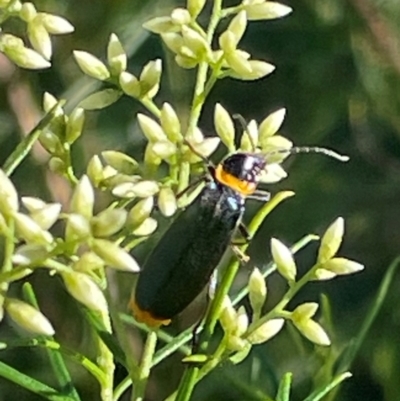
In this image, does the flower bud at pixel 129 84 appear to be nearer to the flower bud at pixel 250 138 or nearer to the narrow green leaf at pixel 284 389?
the flower bud at pixel 250 138

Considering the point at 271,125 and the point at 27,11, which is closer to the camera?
the point at 27,11

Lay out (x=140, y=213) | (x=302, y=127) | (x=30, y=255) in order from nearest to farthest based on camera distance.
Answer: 1. (x=30, y=255)
2. (x=140, y=213)
3. (x=302, y=127)

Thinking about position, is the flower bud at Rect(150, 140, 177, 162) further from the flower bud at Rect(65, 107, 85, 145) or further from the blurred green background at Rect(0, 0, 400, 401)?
the blurred green background at Rect(0, 0, 400, 401)

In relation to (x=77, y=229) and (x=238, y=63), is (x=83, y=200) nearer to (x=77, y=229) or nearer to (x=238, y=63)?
(x=77, y=229)

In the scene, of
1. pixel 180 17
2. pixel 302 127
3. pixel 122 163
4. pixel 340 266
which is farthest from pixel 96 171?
pixel 302 127

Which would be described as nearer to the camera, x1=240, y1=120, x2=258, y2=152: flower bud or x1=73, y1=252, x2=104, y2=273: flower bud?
x1=73, y1=252, x2=104, y2=273: flower bud

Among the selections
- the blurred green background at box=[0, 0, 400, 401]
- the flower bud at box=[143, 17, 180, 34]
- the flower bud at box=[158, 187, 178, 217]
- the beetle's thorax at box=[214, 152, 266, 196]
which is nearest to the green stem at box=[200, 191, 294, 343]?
the flower bud at box=[158, 187, 178, 217]

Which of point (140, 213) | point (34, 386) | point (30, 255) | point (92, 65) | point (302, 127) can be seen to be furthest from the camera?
point (302, 127)
